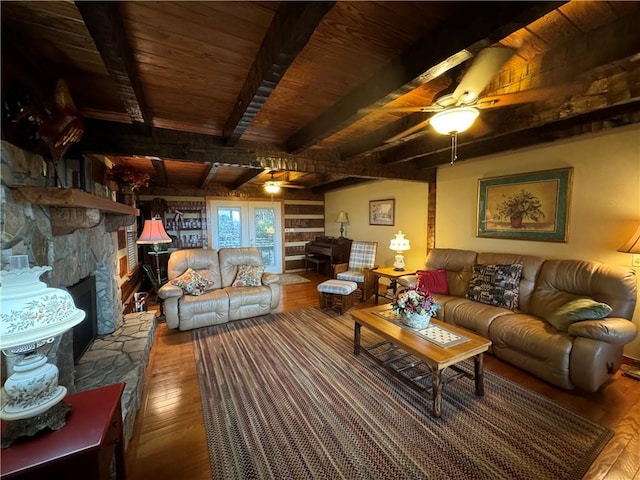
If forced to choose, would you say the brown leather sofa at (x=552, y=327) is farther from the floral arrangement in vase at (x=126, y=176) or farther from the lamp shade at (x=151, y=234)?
the lamp shade at (x=151, y=234)

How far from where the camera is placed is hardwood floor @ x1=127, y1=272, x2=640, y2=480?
1.52m

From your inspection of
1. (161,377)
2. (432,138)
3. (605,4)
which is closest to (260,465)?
(161,377)

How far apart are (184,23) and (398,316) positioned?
8.76 ft

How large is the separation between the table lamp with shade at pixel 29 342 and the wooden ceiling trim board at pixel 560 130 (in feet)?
11.0

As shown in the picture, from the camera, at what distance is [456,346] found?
202 centimetres

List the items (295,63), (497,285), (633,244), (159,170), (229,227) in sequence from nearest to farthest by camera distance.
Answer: (295,63), (633,244), (497,285), (159,170), (229,227)

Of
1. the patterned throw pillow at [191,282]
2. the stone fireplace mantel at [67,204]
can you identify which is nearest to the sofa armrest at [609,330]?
the stone fireplace mantel at [67,204]

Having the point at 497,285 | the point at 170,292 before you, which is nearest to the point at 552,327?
the point at 497,285

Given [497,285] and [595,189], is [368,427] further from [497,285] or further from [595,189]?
[595,189]

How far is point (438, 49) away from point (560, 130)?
230 centimetres

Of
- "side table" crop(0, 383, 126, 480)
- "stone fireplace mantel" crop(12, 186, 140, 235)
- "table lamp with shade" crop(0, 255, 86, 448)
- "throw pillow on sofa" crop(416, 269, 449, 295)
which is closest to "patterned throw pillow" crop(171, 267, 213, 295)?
"stone fireplace mantel" crop(12, 186, 140, 235)

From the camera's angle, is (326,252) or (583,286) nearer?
(583,286)

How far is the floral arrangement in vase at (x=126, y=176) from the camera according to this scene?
276 centimetres

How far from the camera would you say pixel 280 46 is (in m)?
1.14
